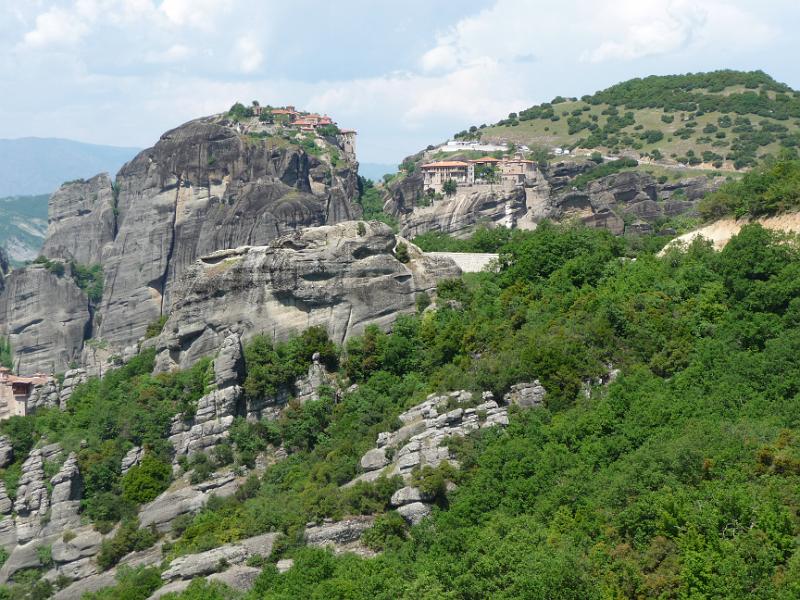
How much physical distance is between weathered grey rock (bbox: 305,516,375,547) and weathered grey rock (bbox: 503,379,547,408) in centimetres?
593

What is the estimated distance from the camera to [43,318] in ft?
328

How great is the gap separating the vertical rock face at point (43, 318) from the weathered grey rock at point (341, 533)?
66.4 m

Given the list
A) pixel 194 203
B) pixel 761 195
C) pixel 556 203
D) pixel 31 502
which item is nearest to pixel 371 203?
pixel 194 203

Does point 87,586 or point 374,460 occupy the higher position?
point 374,460

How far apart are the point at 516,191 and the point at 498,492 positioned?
56.9 meters

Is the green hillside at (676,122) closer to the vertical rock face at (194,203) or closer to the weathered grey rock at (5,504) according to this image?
the vertical rock face at (194,203)

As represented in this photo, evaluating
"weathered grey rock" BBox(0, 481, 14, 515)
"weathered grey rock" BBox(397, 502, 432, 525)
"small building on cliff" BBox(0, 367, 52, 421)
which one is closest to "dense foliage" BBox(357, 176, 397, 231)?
"small building on cliff" BBox(0, 367, 52, 421)

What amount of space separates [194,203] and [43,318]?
50.5 feet

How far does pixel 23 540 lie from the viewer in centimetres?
4469

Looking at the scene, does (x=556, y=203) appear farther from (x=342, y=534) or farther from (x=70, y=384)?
(x=342, y=534)

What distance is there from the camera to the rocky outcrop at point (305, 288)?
1791 inches

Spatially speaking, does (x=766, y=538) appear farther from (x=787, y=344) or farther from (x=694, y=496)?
(x=787, y=344)

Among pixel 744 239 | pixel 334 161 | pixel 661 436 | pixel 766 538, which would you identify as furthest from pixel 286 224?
pixel 766 538

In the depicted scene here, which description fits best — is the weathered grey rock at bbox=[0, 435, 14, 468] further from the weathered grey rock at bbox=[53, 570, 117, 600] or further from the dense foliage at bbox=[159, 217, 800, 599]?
the dense foliage at bbox=[159, 217, 800, 599]
